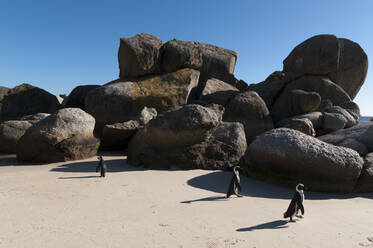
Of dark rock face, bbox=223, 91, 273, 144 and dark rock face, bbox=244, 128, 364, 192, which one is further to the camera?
dark rock face, bbox=223, 91, 273, 144

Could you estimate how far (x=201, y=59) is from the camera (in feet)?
58.8

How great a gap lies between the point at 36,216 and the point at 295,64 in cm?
1822

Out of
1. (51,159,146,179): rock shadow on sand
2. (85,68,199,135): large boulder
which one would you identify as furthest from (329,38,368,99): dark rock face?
(51,159,146,179): rock shadow on sand

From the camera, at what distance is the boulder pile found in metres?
7.21

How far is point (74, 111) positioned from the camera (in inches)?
416

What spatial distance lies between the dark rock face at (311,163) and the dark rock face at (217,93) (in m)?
8.17

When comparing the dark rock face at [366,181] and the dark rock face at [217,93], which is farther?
the dark rock face at [217,93]

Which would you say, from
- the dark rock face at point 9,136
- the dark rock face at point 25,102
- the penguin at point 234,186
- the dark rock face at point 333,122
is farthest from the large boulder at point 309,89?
the dark rock face at point 25,102

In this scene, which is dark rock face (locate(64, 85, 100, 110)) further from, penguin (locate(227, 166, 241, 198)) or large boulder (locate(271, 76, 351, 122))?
penguin (locate(227, 166, 241, 198))

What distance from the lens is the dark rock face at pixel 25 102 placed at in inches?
699

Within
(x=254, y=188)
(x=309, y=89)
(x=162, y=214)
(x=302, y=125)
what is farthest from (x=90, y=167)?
(x=309, y=89)

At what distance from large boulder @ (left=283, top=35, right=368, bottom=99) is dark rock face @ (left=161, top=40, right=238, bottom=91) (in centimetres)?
439

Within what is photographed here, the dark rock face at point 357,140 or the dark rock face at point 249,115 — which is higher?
the dark rock face at point 249,115

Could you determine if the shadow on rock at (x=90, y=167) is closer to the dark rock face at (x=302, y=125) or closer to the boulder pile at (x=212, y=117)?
the boulder pile at (x=212, y=117)
